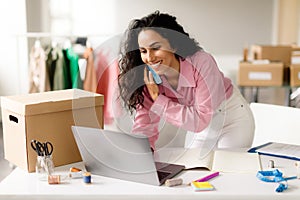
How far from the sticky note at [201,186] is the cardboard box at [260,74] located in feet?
9.15

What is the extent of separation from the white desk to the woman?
293 mm

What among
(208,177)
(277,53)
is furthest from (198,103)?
(277,53)

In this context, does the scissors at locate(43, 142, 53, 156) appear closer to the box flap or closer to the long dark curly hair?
the box flap

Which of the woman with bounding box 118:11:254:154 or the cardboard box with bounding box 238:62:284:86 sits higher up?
the woman with bounding box 118:11:254:154

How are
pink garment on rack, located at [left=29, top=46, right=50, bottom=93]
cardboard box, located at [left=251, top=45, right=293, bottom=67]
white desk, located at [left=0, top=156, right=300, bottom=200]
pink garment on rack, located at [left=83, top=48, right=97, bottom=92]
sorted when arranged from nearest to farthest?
white desk, located at [left=0, top=156, right=300, bottom=200] < pink garment on rack, located at [left=83, top=48, right=97, bottom=92] < pink garment on rack, located at [left=29, top=46, right=50, bottom=93] < cardboard box, located at [left=251, top=45, right=293, bottom=67]

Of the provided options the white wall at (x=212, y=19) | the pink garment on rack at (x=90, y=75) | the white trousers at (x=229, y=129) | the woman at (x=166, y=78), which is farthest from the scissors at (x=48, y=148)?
the white wall at (x=212, y=19)

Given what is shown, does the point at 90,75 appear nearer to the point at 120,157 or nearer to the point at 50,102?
the point at 50,102

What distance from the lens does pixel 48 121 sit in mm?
1438

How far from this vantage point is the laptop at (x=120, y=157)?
128cm

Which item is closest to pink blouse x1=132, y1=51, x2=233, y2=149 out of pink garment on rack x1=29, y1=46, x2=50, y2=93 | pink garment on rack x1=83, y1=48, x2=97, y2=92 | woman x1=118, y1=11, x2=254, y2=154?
woman x1=118, y1=11, x2=254, y2=154

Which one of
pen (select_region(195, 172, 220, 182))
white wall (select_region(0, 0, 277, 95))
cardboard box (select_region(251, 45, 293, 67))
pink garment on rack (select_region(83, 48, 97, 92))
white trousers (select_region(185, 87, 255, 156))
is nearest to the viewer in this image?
pen (select_region(195, 172, 220, 182))

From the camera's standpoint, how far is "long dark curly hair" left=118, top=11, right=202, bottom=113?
1555 millimetres

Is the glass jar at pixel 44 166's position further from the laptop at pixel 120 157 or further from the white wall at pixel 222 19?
the white wall at pixel 222 19

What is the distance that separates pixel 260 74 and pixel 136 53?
8.43 feet
